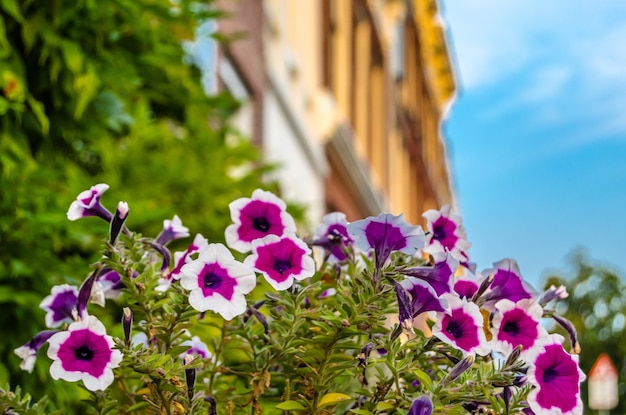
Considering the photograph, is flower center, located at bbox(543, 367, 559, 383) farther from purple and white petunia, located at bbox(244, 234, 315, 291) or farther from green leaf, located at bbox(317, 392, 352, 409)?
purple and white petunia, located at bbox(244, 234, 315, 291)

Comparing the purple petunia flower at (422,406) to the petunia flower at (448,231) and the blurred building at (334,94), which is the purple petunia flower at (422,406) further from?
the blurred building at (334,94)

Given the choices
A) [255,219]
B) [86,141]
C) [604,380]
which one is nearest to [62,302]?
[255,219]

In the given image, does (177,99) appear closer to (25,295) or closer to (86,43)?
(86,43)

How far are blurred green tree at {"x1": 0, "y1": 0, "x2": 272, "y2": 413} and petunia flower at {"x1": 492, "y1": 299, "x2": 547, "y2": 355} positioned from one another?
1108 mm

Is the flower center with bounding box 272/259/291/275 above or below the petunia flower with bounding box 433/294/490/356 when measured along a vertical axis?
above

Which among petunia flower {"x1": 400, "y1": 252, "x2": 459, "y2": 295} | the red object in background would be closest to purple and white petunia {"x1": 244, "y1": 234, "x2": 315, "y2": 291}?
petunia flower {"x1": 400, "y1": 252, "x2": 459, "y2": 295}

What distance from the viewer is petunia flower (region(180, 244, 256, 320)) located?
1879 mm

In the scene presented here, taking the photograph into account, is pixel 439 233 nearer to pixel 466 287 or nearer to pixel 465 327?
pixel 466 287

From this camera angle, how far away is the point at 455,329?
75.5 inches

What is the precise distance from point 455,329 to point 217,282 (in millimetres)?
479

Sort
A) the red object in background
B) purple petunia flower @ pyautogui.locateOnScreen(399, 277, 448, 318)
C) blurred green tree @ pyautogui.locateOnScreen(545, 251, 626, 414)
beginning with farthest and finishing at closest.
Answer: blurred green tree @ pyautogui.locateOnScreen(545, 251, 626, 414), the red object in background, purple petunia flower @ pyautogui.locateOnScreen(399, 277, 448, 318)

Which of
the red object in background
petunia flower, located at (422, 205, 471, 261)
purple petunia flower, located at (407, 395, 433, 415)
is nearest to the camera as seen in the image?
purple petunia flower, located at (407, 395, 433, 415)

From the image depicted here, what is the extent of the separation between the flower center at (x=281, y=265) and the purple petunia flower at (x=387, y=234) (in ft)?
0.49

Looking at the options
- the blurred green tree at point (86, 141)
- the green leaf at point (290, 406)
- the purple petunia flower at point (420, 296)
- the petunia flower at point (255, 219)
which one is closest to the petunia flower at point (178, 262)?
the petunia flower at point (255, 219)
